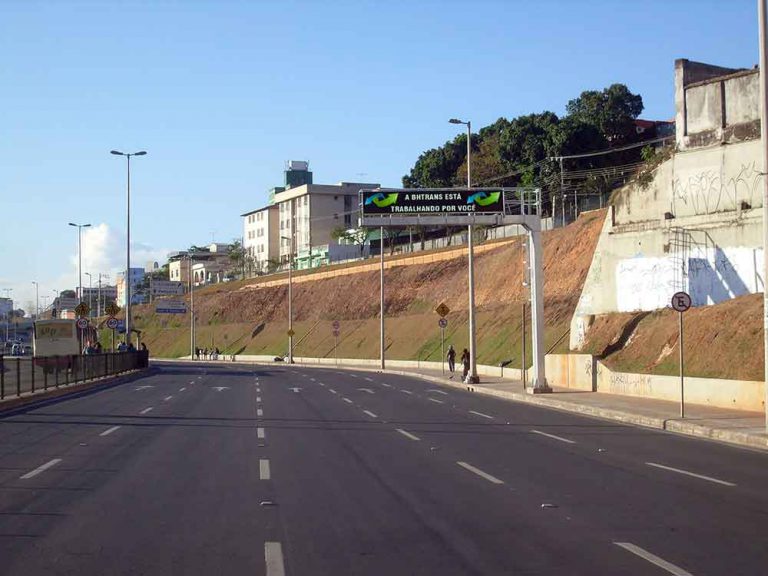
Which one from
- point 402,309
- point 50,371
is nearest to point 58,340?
point 50,371

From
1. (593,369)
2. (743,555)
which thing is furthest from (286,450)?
(593,369)

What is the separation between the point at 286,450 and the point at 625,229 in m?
25.8

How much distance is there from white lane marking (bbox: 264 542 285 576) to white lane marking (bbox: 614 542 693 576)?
3.52 metres

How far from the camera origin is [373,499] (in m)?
13.0

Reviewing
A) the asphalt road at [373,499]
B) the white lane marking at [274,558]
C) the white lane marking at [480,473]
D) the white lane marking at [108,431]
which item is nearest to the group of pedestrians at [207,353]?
the asphalt road at [373,499]

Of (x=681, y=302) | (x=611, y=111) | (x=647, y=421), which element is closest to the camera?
(x=681, y=302)

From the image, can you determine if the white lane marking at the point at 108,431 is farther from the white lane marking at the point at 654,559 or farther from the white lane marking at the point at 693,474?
the white lane marking at the point at 654,559

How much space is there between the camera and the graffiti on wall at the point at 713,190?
34.2 m

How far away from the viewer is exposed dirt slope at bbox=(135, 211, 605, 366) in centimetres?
6400

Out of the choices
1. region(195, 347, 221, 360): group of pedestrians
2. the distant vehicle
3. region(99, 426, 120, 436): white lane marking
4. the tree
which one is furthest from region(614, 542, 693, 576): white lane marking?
region(195, 347, 221, 360): group of pedestrians

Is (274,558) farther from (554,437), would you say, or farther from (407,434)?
(554,437)

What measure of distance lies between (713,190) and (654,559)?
1136 inches

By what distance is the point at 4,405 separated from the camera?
3005 cm

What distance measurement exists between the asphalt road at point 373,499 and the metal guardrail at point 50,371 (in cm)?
693
